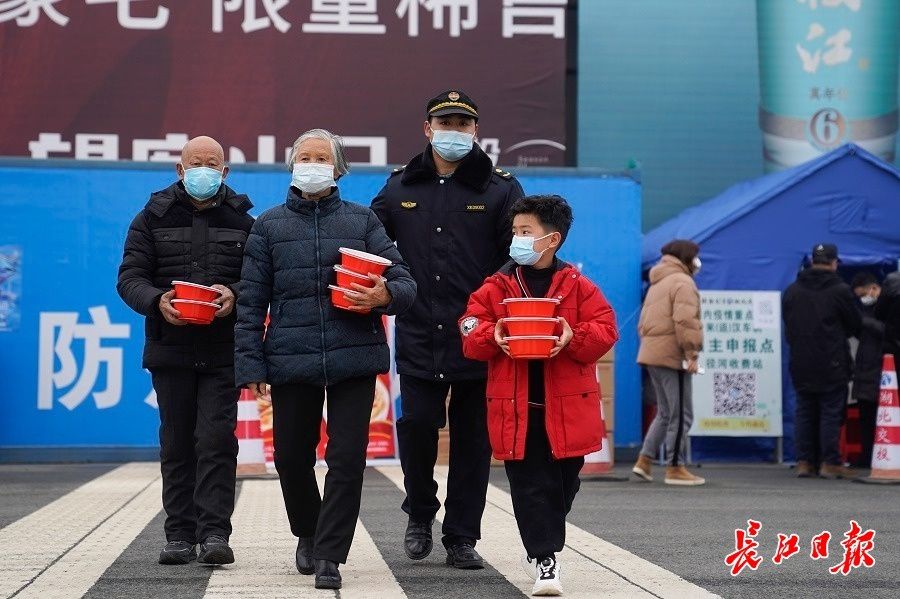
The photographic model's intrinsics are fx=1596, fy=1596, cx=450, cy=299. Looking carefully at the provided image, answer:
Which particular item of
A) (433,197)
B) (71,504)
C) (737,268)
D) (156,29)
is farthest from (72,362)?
(433,197)

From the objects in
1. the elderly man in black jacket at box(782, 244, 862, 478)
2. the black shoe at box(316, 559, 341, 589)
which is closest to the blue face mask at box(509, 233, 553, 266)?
the black shoe at box(316, 559, 341, 589)

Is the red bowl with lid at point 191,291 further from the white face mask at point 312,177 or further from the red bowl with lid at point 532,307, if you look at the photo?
the red bowl with lid at point 532,307

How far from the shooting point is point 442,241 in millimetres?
7227

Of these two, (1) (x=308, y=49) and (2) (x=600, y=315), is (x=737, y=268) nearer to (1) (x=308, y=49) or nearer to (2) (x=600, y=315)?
(1) (x=308, y=49)

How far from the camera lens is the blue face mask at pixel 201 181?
276 inches

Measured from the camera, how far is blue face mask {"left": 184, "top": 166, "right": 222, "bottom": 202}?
701 cm

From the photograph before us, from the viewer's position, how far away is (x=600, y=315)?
6.28 meters

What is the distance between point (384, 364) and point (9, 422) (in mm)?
9275

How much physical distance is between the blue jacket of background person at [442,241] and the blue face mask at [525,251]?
86 cm

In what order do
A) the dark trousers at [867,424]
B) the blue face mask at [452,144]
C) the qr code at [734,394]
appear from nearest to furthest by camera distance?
the blue face mask at [452,144], the dark trousers at [867,424], the qr code at [734,394]

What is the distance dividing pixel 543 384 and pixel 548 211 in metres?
0.69

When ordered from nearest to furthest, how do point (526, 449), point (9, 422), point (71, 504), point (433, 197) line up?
point (526, 449) < point (433, 197) < point (71, 504) < point (9, 422)

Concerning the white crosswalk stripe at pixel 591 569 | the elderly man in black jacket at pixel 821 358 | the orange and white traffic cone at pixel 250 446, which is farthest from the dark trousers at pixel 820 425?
the white crosswalk stripe at pixel 591 569

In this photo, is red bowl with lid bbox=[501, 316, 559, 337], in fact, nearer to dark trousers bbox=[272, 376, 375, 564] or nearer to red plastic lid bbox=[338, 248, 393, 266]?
red plastic lid bbox=[338, 248, 393, 266]
